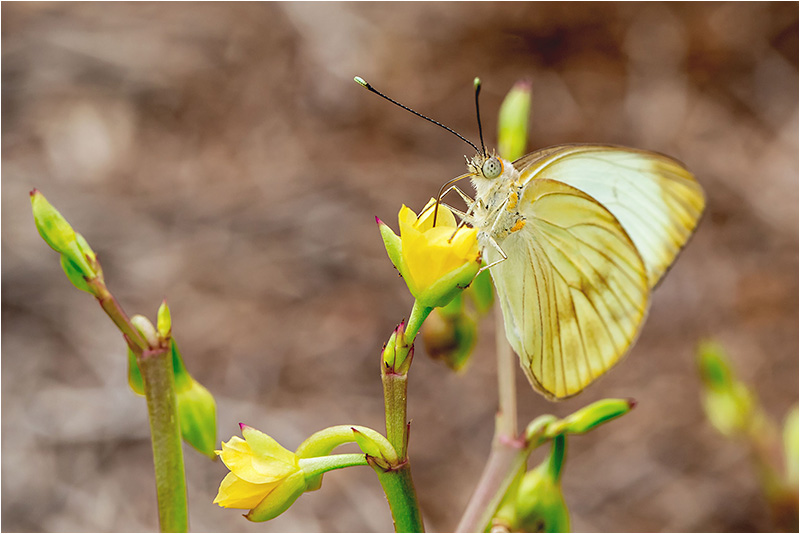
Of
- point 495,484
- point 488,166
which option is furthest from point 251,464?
point 488,166

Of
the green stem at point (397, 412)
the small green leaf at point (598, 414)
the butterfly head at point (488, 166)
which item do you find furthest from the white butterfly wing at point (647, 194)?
the green stem at point (397, 412)

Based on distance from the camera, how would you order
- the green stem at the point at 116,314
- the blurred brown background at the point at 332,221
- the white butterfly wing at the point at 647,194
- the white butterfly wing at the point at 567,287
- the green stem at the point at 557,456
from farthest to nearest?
the blurred brown background at the point at 332,221 → the white butterfly wing at the point at 647,194 → the white butterfly wing at the point at 567,287 → the green stem at the point at 557,456 → the green stem at the point at 116,314

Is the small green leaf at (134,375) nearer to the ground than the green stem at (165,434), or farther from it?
farther from it

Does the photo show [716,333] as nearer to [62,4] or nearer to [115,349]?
[115,349]

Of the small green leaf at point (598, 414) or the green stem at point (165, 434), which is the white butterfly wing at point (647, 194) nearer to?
the small green leaf at point (598, 414)

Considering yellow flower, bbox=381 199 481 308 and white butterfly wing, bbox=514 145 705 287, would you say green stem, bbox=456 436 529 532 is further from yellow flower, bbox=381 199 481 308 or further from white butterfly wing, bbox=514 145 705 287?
white butterfly wing, bbox=514 145 705 287

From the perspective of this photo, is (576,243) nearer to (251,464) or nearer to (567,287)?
(567,287)

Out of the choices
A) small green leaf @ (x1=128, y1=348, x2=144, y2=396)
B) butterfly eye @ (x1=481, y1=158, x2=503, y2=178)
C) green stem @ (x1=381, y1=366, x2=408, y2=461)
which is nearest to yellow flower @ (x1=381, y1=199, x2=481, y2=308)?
green stem @ (x1=381, y1=366, x2=408, y2=461)
